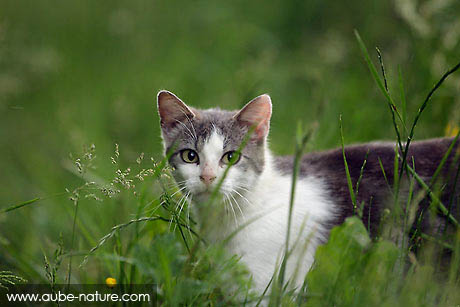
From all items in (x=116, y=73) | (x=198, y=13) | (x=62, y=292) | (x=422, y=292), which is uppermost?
(x=198, y=13)

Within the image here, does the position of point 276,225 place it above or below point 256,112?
below

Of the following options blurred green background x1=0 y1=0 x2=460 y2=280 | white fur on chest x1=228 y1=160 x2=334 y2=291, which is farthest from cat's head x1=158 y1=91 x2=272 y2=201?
blurred green background x1=0 y1=0 x2=460 y2=280

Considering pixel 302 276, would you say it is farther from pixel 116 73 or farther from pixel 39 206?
pixel 116 73

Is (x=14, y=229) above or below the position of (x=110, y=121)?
below

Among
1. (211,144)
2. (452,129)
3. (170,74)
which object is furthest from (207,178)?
(170,74)

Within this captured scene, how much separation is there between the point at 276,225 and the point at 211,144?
470 mm

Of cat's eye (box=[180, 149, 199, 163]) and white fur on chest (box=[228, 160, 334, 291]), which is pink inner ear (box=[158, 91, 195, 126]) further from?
white fur on chest (box=[228, 160, 334, 291])

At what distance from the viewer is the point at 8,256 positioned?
2.55 metres

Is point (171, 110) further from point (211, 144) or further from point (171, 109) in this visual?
point (211, 144)

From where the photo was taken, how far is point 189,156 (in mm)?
2445

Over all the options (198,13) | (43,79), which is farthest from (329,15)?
(43,79)

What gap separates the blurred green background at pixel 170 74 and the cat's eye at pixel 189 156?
1.30ft

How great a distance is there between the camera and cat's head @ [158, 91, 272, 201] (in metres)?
2.33

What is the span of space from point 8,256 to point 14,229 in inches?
27.1
